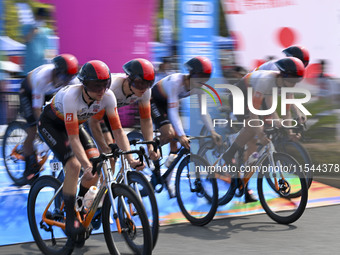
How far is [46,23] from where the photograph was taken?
28.8 feet

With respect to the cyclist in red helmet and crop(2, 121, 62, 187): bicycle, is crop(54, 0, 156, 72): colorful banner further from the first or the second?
the cyclist in red helmet

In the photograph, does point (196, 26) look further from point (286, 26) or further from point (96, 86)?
point (96, 86)

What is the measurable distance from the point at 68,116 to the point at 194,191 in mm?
2229

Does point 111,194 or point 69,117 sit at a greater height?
point 69,117

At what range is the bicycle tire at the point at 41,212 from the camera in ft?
17.7

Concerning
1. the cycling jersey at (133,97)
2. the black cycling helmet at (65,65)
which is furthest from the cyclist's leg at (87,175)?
the black cycling helmet at (65,65)

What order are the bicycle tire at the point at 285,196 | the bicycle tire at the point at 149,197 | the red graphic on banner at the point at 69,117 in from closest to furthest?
the bicycle tire at the point at 149,197 → the red graphic on banner at the point at 69,117 → the bicycle tire at the point at 285,196

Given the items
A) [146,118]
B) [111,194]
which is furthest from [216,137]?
[111,194]

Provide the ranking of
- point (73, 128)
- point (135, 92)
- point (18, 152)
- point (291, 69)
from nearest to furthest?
point (73, 128) → point (135, 92) → point (291, 69) → point (18, 152)

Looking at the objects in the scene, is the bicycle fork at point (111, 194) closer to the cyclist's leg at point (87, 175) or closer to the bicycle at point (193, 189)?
the cyclist's leg at point (87, 175)

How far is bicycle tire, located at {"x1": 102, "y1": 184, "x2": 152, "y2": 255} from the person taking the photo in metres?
4.54

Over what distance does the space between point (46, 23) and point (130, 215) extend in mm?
4885

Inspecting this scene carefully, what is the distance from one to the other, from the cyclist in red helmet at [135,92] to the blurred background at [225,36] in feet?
8.78

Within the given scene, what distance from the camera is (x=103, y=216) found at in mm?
4918
